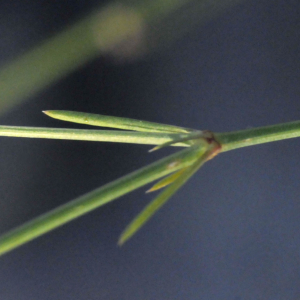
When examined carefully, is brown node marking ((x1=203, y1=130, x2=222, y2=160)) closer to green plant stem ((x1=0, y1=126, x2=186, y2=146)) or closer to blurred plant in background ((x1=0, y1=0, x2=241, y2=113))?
green plant stem ((x1=0, y1=126, x2=186, y2=146))

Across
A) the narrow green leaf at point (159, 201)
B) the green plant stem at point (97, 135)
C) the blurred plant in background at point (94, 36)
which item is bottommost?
the narrow green leaf at point (159, 201)

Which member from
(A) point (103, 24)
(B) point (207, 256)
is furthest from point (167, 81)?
(B) point (207, 256)

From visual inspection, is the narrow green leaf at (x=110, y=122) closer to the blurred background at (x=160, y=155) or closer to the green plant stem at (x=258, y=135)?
the green plant stem at (x=258, y=135)

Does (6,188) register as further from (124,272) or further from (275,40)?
(275,40)

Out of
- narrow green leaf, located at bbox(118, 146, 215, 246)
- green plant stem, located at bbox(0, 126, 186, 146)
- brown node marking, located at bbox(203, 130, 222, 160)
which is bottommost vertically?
narrow green leaf, located at bbox(118, 146, 215, 246)

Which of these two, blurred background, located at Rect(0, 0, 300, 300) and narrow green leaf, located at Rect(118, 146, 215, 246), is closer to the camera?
narrow green leaf, located at Rect(118, 146, 215, 246)

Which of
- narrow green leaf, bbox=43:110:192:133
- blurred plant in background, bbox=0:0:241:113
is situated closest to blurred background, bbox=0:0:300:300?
blurred plant in background, bbox=0:0:241:113

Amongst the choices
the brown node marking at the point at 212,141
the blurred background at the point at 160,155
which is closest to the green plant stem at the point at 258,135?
the brown node marking at the point at 212,141
